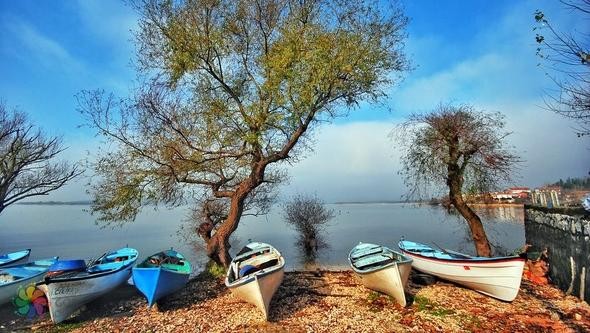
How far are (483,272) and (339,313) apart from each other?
437 cm

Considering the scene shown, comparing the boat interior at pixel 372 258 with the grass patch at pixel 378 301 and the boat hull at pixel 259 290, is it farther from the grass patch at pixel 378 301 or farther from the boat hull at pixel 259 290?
the boat hull at pixel 259 290

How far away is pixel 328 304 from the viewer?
1096cm

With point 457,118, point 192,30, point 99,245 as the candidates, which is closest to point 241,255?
point 192,30

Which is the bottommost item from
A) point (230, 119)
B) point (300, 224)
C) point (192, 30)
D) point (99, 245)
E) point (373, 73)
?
point (99, 245)

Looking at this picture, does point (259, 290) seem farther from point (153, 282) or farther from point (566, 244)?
point (566, 244)

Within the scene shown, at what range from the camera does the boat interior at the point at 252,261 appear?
460 inches

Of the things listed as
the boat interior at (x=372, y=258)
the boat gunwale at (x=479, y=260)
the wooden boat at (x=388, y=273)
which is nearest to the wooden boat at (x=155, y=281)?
the wooden boat at (x=388, y=273)

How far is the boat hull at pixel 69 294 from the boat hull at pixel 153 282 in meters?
1.25

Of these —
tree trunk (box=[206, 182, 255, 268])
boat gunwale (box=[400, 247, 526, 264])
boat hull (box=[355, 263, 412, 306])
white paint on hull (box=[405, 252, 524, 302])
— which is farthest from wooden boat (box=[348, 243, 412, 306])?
tree trunk (box=[206, 182, 255, 268])

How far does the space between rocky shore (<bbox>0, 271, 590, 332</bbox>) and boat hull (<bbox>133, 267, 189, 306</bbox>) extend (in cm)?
45

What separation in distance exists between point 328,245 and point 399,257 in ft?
48.5

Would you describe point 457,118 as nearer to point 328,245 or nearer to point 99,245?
point 328,245

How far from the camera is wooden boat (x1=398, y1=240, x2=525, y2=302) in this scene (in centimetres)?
1038

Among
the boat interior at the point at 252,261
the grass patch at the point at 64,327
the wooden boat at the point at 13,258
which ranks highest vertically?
the boat interior at the point at 252,261
